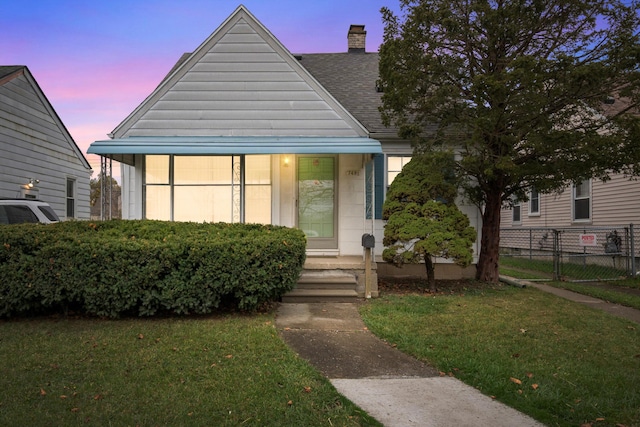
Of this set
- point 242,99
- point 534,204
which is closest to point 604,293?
point 242,99

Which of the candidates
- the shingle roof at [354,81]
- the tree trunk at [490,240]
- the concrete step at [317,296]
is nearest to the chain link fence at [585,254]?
the tree trunk at [490,240]

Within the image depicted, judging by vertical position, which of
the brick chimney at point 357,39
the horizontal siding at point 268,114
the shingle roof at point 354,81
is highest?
the brick chimney at point 357,39

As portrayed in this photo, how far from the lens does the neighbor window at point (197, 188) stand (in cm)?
881

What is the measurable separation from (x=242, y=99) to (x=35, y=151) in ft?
30.8

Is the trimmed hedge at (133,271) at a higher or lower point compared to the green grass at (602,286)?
higher

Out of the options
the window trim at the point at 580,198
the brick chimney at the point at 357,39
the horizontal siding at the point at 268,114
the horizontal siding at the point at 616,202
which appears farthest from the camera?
the brick chimney at the point at 357,39

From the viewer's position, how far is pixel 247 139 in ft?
27.8

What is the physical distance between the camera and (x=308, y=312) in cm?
644

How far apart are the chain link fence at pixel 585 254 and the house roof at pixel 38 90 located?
16100 millimetres

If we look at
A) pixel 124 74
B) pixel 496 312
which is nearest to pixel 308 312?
pixel 496 312

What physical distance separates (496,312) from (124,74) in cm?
1539

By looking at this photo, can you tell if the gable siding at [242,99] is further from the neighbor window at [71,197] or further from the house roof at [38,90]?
the neighbor window at [71,197]

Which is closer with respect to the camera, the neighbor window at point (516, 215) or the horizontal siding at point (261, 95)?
the horizontal siding at point (261, 95)

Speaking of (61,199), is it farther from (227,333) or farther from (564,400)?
(564,400)
